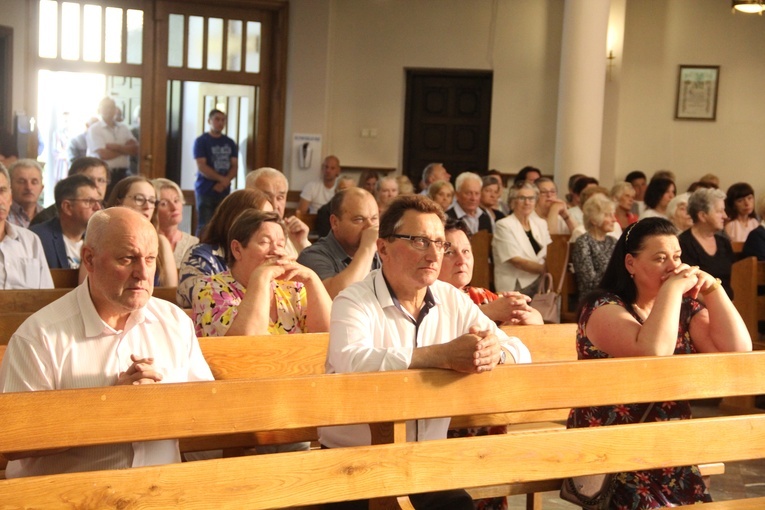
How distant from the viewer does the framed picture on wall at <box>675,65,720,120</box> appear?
13055mm

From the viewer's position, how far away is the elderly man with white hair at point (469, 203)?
8.24 meters

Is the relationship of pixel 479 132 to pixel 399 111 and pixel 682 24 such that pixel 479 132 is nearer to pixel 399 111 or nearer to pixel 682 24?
pixel 399 111

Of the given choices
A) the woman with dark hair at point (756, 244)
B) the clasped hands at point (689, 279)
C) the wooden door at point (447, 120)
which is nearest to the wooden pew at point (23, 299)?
the clasped hands at point (689, 279)

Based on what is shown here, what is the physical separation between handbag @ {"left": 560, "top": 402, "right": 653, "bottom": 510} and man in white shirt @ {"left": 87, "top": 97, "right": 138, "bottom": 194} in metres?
8.82

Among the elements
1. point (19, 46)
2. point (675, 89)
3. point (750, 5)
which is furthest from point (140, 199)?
point (675, 89)

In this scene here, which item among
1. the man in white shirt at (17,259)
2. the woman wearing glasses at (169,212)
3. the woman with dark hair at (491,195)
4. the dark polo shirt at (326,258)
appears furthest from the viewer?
the woman with dark hair at (491,195)

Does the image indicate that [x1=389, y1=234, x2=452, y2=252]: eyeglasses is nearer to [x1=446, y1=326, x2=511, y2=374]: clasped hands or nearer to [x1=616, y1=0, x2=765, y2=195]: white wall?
[x1=446, y1=326, x2=511, y2=374]: clasped hands

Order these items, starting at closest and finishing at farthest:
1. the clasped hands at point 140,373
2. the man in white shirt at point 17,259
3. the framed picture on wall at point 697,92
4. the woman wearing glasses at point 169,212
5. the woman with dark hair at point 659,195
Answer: the clasped hands at point 140,373 < the man in white shirt at point 17,259 < the woman wearing glasses at point 169,212 < the woman with dark hair at point 659,195 < the framed picture on wall at point 697,92

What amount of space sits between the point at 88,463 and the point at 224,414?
360mm

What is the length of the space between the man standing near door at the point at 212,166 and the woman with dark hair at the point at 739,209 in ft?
18.2

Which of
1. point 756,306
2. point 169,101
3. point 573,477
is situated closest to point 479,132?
point 169,101

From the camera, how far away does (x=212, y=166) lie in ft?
37.4

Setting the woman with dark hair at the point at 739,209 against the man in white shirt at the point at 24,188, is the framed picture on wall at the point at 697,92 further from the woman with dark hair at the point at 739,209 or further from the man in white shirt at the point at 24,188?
the man in white shirt at the point at 24,188

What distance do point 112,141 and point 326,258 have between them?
7345mm
